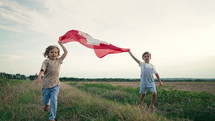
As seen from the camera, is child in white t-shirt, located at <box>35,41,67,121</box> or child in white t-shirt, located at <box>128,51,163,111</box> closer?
child in white t-shirt, located at <box>35,41,67,121</box>

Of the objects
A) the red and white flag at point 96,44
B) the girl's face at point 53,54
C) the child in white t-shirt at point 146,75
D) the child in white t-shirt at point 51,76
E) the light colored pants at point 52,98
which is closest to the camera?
the light colored pants at point 52,98

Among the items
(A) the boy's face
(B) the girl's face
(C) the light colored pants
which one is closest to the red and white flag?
(A) the boy's face

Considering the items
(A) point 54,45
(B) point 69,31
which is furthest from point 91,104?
(B) point 69,31

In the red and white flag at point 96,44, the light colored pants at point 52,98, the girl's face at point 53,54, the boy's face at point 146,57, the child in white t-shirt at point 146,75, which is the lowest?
the light colored pants at point 52,98

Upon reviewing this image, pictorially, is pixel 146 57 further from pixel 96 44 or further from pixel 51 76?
pixel 51 76

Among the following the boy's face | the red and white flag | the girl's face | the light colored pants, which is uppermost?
the red and white flag

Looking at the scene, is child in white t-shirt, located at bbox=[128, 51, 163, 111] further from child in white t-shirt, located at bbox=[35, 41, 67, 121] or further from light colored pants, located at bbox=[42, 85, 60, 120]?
light colored pants, located at bbox=[42, 85, 60, 120]

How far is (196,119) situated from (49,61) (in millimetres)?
4362

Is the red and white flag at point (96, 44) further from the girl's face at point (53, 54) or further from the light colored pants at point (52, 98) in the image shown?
the light colored pants at point (52, 98)

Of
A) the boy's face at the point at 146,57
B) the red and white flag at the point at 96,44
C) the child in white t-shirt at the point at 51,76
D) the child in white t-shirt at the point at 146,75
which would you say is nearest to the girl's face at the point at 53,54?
the child in white t-shirt at the point at 51,76

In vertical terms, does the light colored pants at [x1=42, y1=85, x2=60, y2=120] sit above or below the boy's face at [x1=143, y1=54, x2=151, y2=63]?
below

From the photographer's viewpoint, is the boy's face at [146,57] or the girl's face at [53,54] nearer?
the girl's face at [53,54]

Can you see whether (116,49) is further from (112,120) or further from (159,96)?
(159,96)

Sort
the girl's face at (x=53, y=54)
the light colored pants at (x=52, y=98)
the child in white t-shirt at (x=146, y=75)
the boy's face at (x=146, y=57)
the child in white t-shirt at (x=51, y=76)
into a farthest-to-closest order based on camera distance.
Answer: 1. the boy's face at (x=146, y=57)
2. the child in white t-shirt at (x=146, y=75)
3. the girl's face at (x=53, y=54)
4. the child in white t-shirt at (x=51, y=76)
5. the light colored pants at (x=52, y=98)
